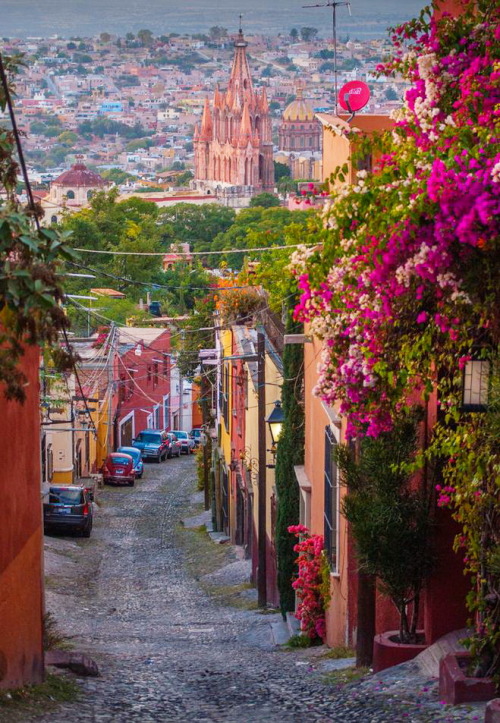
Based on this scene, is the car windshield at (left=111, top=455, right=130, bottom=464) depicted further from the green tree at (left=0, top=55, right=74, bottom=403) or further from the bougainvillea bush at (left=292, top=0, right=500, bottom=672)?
the green tree at (left=0, top=55, right=74, bottom=403)

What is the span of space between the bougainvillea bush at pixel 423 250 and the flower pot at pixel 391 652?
1.47 meters

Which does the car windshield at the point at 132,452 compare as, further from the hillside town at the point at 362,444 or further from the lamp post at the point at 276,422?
the hillside town at the point at 362,444

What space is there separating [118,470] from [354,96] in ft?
106

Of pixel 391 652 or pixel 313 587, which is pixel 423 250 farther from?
pixel 313 587

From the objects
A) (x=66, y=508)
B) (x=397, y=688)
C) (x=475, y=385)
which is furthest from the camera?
(x=66, y=508)

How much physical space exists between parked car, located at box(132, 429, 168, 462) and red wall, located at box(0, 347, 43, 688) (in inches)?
1746

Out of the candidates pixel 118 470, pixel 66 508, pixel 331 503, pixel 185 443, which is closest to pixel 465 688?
pixel 331 503

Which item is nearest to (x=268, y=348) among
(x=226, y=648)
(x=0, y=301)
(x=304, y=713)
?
(x=226, y=648)

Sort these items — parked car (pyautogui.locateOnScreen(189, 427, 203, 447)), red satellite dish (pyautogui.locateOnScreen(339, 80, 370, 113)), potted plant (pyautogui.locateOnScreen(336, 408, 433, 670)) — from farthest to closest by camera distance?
parked car (pyautogui.locateOnScreen(189, 427, 203, 447)) < red satellite dish (pyautogui.locateOnScreen(339, 80, 370, 113)) < potted plant (pyautogui.locateOnScreen(336, 408, 433, 670))

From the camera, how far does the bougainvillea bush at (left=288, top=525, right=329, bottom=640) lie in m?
16.1

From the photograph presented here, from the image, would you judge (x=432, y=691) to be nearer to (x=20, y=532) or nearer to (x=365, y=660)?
(x=365, y=660)

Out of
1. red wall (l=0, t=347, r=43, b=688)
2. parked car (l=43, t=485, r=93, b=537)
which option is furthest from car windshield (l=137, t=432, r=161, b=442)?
red wall (l=0, t=347, r=43, b=688)

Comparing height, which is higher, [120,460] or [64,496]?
[64,496]

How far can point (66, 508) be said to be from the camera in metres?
31.6
